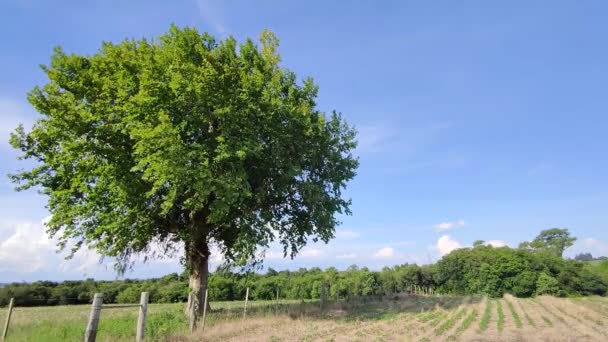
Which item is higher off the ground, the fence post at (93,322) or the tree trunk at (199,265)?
the tree trunk at (199,265)

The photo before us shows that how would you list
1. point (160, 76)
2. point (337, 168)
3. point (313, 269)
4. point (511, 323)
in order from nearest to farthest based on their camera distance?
point (160, 76) → point (511, 323) → point (337, 168) → point (313, 269)

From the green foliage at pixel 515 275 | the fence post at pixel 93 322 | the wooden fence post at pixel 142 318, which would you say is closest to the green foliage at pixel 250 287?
the green foliage at pixel 515 275

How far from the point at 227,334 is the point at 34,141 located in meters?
14.7

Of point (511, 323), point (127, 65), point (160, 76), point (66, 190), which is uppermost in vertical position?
point (127, 65)

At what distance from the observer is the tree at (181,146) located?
1953 centimetres

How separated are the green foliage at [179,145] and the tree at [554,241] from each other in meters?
126

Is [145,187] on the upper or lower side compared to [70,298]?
upper

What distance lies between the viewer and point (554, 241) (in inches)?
5305

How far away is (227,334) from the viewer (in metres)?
16.9

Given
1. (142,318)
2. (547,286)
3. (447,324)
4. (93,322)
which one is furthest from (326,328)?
(547,286)

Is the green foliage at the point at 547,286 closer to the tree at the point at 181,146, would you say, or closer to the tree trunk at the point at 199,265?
the tree at the point at 181,146

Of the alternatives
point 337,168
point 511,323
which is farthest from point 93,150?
point 511,323

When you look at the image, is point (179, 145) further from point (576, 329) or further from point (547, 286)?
point (547, 286)

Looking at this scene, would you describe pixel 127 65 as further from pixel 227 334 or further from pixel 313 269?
pixel 313 269
